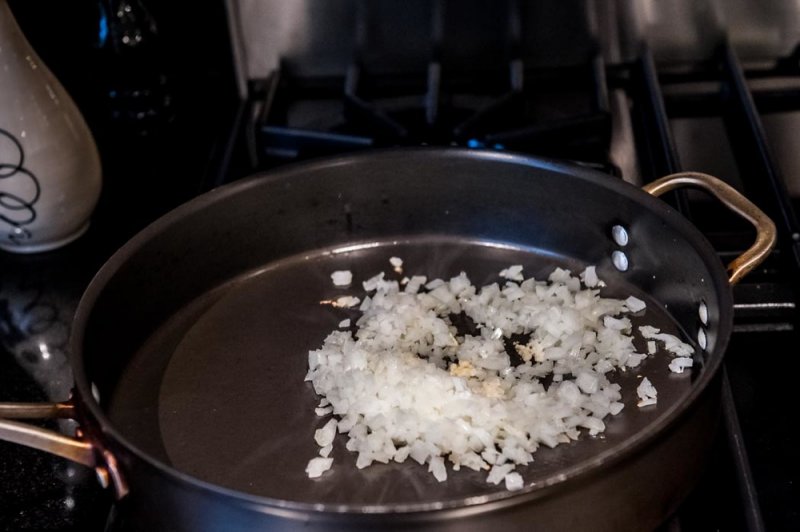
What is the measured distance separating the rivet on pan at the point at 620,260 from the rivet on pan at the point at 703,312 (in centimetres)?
11

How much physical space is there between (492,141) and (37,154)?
0.45m

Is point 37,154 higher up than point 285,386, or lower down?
higher up

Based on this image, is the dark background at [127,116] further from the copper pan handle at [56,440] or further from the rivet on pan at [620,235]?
the rivet on pan at [620,235]

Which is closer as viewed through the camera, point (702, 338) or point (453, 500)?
point (453, 500)

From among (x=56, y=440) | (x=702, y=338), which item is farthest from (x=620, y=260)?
(x=56, y=440)

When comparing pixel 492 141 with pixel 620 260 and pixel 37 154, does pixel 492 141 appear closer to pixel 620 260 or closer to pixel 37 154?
pixel 620 260

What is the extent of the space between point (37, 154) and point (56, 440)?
Result: 39 centimetres

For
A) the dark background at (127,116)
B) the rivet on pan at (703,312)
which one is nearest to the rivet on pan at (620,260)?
the rivet on pan at (703,312)

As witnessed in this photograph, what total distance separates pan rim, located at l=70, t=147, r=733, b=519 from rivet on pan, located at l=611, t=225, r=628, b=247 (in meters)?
0.04

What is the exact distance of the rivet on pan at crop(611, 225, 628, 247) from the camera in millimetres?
874

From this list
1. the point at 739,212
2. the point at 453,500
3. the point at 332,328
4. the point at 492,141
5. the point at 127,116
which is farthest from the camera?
the point at 127,116

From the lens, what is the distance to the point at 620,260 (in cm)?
89

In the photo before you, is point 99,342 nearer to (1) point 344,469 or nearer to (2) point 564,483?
(1) point 344,469

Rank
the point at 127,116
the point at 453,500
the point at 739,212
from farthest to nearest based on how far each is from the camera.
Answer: the point at 127,116, the point at 739,212, the point at 453,500
